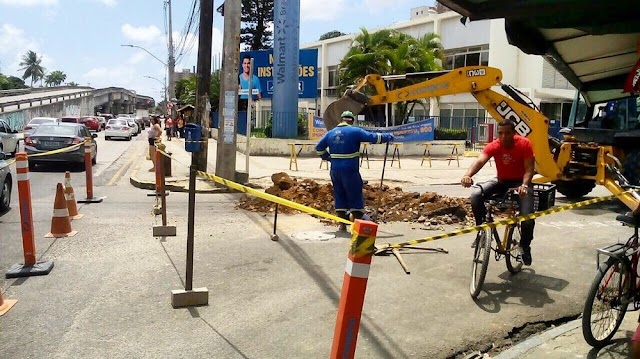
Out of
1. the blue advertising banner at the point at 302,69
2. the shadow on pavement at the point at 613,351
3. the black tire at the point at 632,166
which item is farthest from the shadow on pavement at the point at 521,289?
the blue advertising banner at the point at 302,69

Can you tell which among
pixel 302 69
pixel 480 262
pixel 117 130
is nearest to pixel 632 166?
pixel 480 262

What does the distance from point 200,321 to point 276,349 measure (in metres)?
0.90

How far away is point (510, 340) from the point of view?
4719 mm

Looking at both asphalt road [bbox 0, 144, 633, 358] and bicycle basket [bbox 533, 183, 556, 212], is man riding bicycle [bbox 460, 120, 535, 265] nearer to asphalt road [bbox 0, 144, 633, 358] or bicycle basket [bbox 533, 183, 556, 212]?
bicycle basket [bbox 533, 183, 556, 212]

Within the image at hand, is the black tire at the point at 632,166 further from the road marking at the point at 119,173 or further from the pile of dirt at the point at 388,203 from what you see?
the road marking at the point at 119,173

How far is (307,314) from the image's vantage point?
200 inches

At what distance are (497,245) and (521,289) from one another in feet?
1.68

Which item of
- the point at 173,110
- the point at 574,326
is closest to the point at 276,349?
the point at 574,326

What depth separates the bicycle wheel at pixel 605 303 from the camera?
4281 mm

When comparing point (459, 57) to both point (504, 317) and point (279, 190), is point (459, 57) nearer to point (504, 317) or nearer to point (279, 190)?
point (279, 190)

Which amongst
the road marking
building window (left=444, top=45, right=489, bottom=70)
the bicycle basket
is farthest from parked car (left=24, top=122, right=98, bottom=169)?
building window (left=444, top=45, right=489, bottom=70)

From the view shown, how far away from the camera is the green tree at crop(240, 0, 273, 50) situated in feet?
173

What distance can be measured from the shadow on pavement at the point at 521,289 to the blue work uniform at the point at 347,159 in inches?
93.2

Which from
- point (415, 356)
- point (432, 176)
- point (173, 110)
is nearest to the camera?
point (415, 356)
